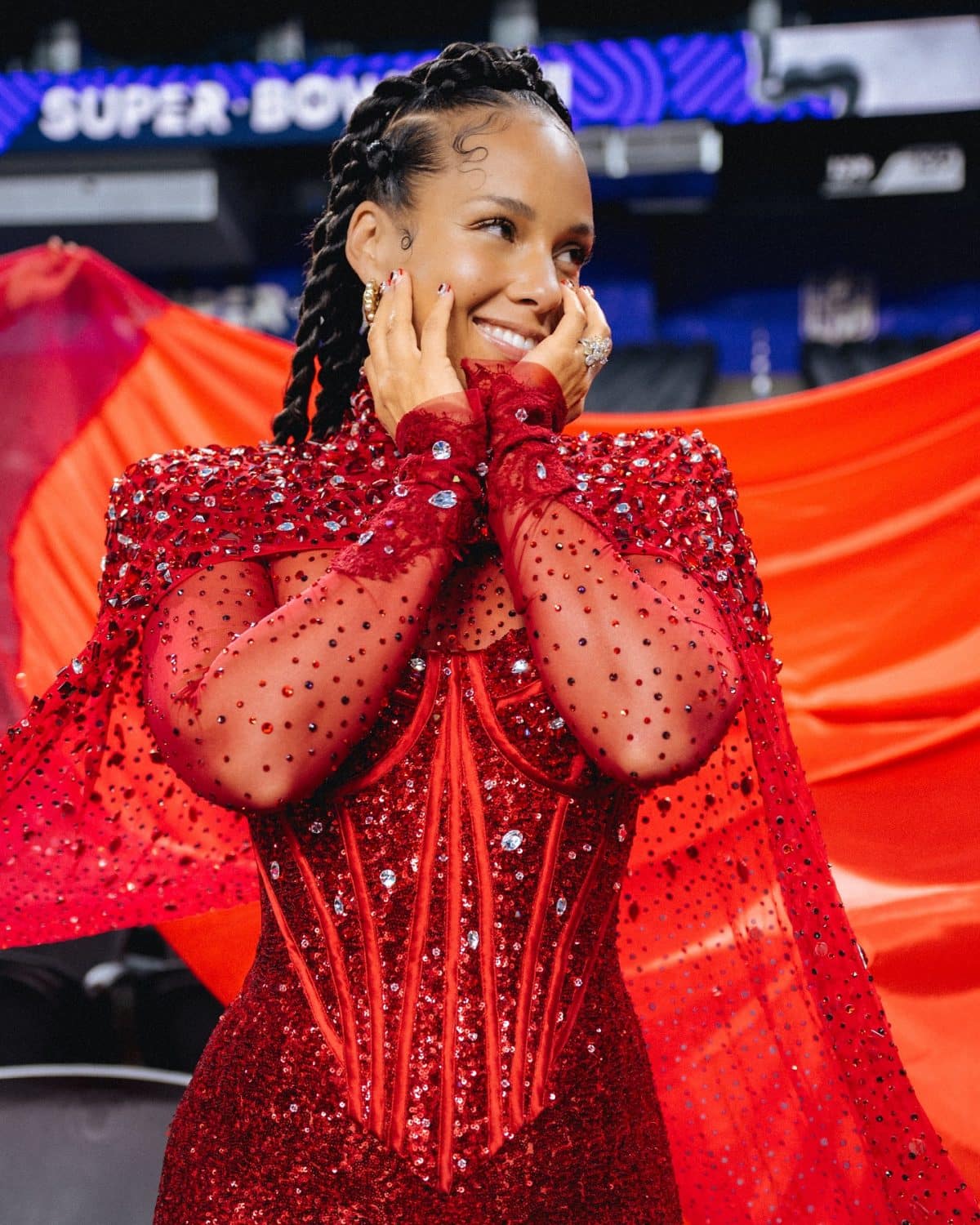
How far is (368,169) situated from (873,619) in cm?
110

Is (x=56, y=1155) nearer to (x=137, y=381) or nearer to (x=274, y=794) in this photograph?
(x=137, y=381)

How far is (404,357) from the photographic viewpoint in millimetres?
959

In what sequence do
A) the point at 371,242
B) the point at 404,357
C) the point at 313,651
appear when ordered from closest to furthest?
the point at 313,651 → the point at 404,357 → the point at 371,242

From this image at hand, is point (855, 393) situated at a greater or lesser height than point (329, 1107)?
greater

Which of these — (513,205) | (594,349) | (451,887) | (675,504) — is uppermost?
(513,205)

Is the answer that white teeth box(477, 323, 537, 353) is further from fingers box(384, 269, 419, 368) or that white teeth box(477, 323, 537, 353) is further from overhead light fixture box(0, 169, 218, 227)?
overhead light fixture box(0, 169, 218, 227)

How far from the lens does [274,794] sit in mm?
849

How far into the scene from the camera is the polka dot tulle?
86 cm

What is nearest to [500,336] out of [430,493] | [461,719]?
[430,493]

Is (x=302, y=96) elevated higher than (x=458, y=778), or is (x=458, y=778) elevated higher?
(x=302, y=96)

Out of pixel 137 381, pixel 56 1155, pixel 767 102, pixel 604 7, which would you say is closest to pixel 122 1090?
pixel 56 1155

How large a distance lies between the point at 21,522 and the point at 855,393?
123 centimetres

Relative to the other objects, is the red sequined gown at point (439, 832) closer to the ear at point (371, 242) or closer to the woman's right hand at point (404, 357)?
the woman's right hand at point (404, 357)

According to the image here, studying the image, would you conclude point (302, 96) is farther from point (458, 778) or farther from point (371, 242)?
Answer: point (458, 778)
